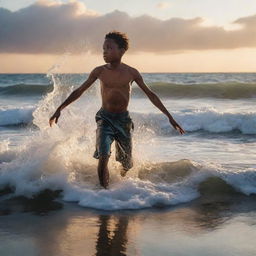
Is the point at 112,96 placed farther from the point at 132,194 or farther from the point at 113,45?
the point at 132,194

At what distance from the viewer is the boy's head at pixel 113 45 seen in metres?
5.18

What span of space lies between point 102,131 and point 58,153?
3.26 feet

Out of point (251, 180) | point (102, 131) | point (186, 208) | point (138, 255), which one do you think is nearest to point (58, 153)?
point (102, 131)

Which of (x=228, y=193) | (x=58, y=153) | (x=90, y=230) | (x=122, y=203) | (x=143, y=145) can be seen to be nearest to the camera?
(x=90, y=230)

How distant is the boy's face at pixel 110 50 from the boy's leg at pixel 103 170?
1096mm

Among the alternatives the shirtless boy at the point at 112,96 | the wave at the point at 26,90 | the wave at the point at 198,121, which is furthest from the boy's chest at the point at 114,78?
the wave at the point at 26,90

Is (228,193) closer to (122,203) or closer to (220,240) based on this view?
(122,203)

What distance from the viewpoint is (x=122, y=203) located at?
4.86 metres

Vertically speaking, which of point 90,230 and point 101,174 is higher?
point 101,174

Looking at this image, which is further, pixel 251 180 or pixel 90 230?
pixel 251 180

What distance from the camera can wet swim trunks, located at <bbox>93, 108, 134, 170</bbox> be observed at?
521cm

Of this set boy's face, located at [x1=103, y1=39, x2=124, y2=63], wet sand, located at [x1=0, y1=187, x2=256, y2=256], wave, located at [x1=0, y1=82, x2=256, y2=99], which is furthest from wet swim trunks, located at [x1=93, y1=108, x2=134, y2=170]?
wave, located at [x1=0, y1=82, x2=256, y2=99]

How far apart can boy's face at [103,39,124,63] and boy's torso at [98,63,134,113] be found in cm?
16

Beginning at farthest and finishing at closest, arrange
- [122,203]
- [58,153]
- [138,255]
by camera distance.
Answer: [58,153] → [122,203] → [138,255]
